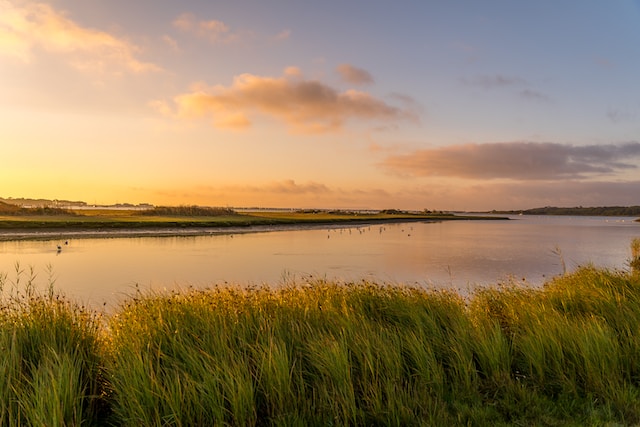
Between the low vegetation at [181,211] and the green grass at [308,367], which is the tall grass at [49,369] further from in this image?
the low vegetation at [181,211]

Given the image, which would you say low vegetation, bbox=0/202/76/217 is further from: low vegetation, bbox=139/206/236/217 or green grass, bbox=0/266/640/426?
green grass, bbox=0/266/640/426

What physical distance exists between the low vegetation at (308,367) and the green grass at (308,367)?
3 centimetres

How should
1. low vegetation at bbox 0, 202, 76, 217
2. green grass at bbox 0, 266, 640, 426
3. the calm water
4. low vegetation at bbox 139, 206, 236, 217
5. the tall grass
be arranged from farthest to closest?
low vegetation at bbox 139, 206, 236, 217
low vegetation at bbox 0, 202, 76, 217
the calm water
green grass at bbox 0, 266, 640, 426
the tall grass

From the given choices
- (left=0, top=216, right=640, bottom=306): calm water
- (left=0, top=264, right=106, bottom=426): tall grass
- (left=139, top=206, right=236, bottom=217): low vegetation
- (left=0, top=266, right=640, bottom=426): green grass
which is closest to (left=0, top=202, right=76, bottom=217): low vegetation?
(left=139, top=206, right=236, bottom=217): low vegetation

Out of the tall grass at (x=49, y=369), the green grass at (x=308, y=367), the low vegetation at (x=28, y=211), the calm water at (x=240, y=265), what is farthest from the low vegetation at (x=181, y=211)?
the green grass at (x=308, y=367)

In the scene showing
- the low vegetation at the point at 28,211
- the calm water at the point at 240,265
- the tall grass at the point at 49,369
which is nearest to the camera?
the tall grass at the point at 49,369

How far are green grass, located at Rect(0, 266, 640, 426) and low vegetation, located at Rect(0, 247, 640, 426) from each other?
0.03m

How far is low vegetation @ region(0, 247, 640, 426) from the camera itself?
535 centimetres

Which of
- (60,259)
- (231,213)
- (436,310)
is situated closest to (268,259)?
(60,259)

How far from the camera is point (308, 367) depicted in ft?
21.7

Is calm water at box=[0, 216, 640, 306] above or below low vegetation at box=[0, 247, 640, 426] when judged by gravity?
below

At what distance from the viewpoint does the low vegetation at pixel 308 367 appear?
5.35 m

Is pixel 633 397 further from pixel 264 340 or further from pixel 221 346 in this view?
pixel 221 346

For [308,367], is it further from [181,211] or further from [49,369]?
[181,211]
